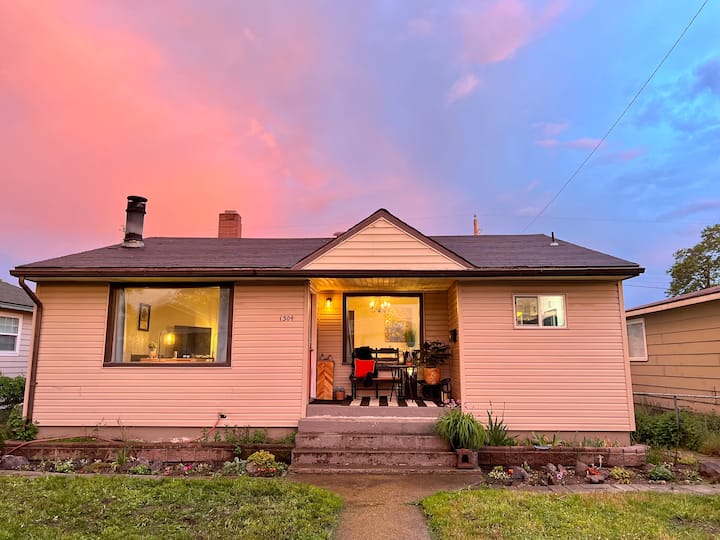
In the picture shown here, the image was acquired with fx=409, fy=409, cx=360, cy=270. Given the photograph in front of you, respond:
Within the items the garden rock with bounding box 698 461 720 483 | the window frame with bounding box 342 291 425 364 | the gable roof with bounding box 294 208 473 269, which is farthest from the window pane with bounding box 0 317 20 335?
the garden rock with bounding box 698 461 720 483

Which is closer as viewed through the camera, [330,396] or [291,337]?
[291,337]

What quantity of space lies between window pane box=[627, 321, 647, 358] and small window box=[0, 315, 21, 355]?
18.2 meters

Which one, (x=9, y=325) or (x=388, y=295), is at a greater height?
(x=388, y=295)

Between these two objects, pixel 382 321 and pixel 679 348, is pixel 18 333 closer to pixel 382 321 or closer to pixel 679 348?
pixel 382 321

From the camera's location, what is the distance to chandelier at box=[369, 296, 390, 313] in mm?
9562

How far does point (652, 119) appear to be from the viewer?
36.9ft

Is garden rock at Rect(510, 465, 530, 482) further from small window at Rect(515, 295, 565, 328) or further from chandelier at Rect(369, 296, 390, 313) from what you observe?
chandelier at Rect(369, 296, 390, 313)

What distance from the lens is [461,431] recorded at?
20.4 ft

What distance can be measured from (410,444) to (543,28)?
37.1ft

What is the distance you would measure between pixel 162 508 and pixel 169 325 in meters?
3.98

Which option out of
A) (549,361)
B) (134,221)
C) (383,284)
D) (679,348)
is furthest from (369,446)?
(679,348)

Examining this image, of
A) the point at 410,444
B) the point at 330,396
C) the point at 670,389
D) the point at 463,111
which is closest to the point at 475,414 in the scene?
the point at 410,444

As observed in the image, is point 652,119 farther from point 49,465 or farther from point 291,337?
point 49,465

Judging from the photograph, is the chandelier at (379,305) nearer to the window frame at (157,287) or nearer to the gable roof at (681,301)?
the window frame at (157,287)
